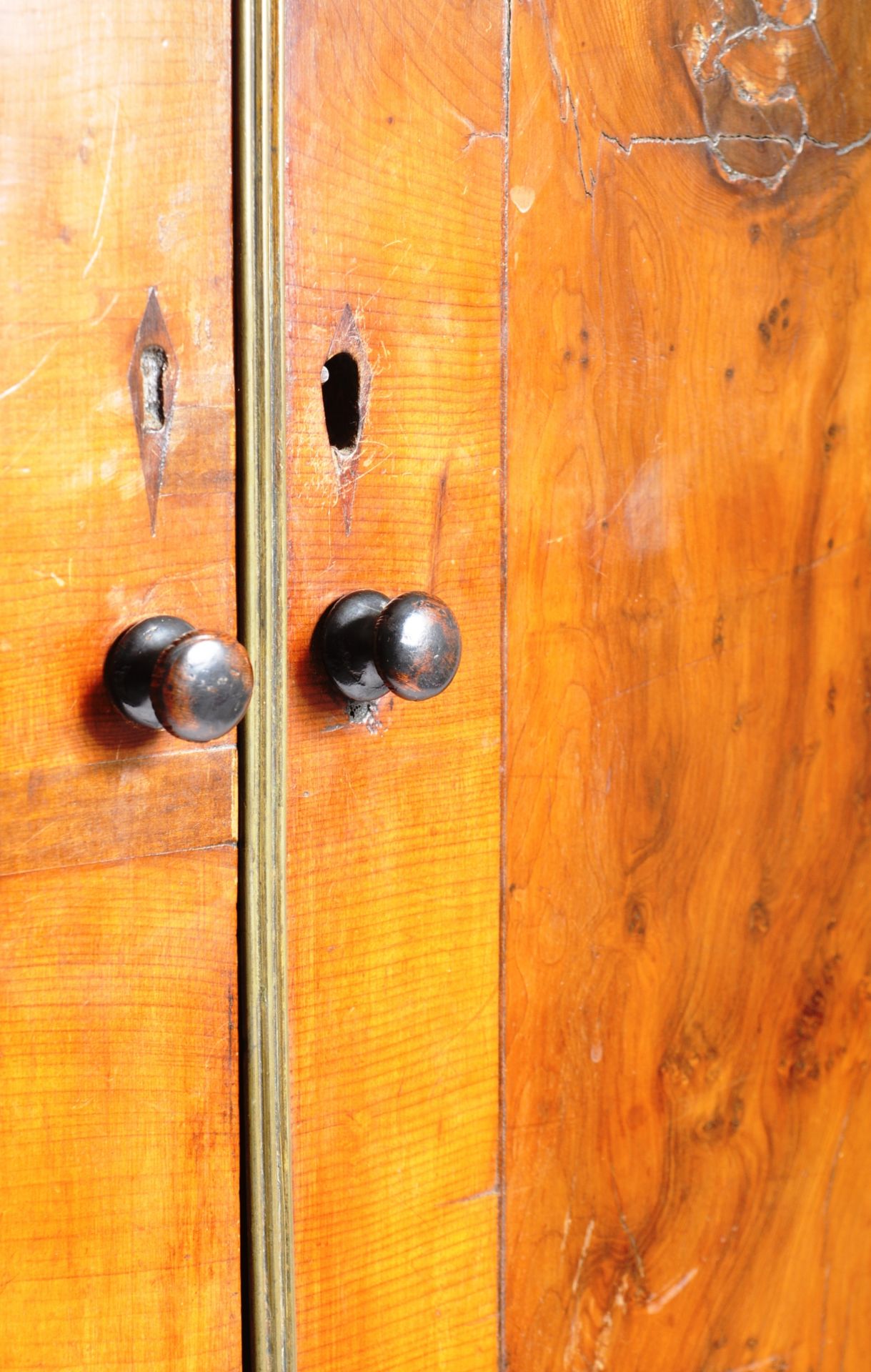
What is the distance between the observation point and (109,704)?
45 cm

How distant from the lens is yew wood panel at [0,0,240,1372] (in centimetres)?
43

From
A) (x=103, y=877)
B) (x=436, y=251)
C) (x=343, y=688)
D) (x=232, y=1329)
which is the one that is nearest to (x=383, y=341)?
(x=436, y=251)

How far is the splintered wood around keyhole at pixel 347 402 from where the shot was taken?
0.51 meters

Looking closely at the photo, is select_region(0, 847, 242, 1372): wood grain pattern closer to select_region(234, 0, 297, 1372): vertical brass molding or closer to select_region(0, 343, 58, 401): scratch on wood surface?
select_region(234, 0, 297, 1372): vertical brass molding

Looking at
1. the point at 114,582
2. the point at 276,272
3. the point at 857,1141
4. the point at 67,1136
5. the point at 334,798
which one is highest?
the point at 276,272

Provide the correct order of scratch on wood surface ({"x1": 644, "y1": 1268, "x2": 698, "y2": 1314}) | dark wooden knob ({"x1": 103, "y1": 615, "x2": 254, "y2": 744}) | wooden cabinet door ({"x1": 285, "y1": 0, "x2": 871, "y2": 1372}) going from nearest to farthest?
dark wooden knob ({"x1": 103, "y1": 615, "x2": 254, "y2": 744}) < wooden cabinet door ({"x1": 285, "y1": 0, "x2": 871, "y2": 1372}) < scratch on wood surface ({"x1": 644, "y1": 1268, "x2": 698, "y2": 1314})

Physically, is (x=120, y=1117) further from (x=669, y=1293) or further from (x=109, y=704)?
(x=669, y=1293)

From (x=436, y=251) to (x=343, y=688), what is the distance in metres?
0.20

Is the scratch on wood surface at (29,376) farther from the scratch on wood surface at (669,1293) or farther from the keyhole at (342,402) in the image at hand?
the scratch on wood surface at (669,1293)

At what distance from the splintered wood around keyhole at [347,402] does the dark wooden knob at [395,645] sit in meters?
0.04

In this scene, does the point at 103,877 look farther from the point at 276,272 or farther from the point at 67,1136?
the point at 276,272

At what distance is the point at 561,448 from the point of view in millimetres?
603

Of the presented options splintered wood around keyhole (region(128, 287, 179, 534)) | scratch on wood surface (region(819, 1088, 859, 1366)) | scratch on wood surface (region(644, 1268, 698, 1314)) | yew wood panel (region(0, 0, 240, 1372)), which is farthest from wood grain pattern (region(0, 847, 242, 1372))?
scratch on wood surface (region(819, 1088, 859, 1366))

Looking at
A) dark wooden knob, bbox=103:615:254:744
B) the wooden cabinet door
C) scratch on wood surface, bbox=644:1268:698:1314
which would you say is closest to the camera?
dark wooden knob, bbox=103:615:254:744
